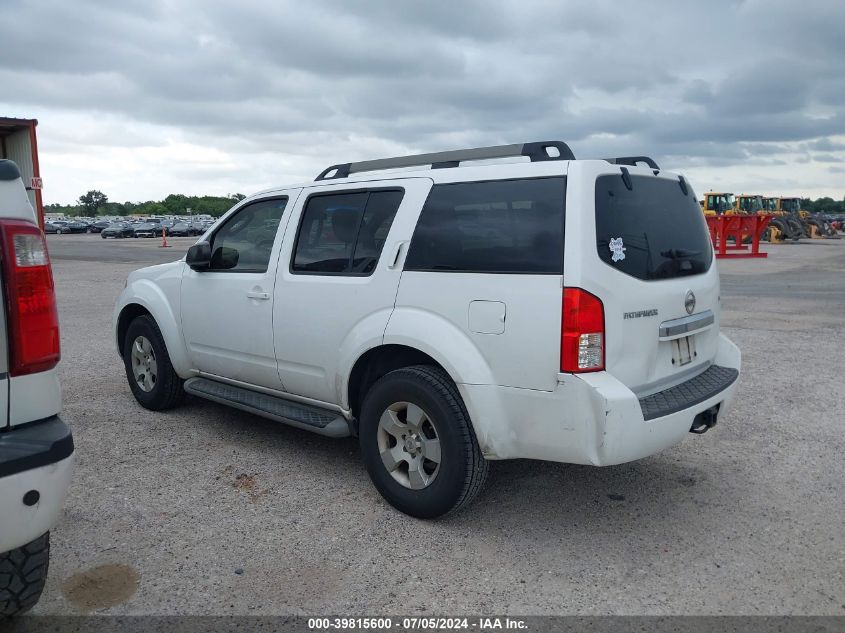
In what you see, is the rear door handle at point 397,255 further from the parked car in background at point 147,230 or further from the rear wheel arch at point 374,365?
the parked car in background at point 147,230

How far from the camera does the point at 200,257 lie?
5.10 metres

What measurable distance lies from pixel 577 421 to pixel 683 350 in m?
0.97

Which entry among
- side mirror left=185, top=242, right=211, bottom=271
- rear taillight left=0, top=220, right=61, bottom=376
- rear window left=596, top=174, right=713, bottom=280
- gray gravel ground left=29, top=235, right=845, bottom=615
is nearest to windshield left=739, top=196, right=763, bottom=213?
gray gravel ground left=29, top=235, right=845, bottom=615

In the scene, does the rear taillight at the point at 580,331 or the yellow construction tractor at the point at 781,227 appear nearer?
the rear taillight at the point at 580,331

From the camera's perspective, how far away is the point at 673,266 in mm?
3857

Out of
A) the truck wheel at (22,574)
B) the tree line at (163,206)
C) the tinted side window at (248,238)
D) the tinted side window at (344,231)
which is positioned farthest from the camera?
the tree line at (163,206)

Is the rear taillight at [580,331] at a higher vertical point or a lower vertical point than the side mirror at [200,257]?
lower

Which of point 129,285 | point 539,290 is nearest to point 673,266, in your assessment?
point 539,290

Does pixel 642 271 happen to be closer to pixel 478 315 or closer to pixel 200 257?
pixel 478 315

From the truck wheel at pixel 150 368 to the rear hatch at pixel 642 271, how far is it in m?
3.53

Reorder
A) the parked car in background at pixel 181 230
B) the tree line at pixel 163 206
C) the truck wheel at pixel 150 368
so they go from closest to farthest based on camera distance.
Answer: the truck wheel at pixel 150 368 < the parked car in background at pixel 181 230 < the tree line at pixel 163 206

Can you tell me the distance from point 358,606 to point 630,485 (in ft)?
6.60

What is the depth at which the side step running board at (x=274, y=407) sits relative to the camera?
14.1ft

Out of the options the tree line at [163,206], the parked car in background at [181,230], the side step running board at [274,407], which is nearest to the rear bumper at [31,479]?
the side step running board at [274,407]
